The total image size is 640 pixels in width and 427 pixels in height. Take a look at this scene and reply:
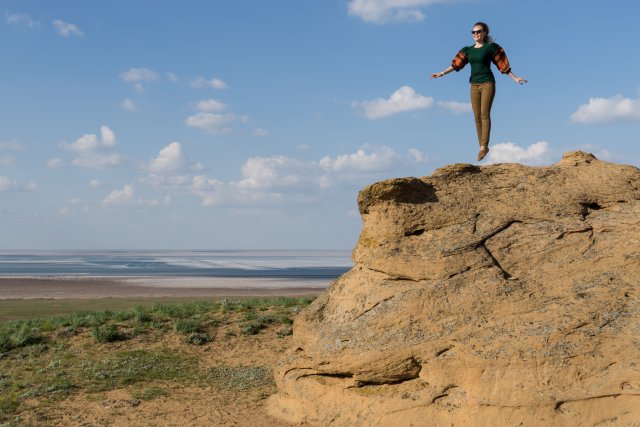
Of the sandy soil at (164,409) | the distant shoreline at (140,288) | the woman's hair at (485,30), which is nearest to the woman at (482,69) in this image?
the woman's hair at (485,30)

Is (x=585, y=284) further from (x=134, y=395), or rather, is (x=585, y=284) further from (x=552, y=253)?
(x=134, y=395)

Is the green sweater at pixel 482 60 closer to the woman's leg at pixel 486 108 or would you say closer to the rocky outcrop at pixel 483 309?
the woman's leg at pixel 486 108

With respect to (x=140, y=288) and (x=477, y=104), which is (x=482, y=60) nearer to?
(x=477, y=104)

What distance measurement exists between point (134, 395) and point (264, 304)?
9.28 metres

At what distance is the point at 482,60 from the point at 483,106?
2.73 ft

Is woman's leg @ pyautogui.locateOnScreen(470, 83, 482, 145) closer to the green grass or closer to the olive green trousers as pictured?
the olive green trousers

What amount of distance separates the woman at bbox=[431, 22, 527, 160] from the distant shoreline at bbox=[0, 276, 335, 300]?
32461 mm

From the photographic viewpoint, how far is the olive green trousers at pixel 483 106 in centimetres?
1175

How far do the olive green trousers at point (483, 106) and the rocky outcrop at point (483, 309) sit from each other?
0.69m

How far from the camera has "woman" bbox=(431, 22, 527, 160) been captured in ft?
37.8

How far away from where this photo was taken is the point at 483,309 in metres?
9.79

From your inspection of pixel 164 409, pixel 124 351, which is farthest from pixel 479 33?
pixel 124 351

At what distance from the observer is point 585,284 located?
985 cm

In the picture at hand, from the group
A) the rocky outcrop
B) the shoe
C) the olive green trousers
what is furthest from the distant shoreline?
the rocky outcrop
